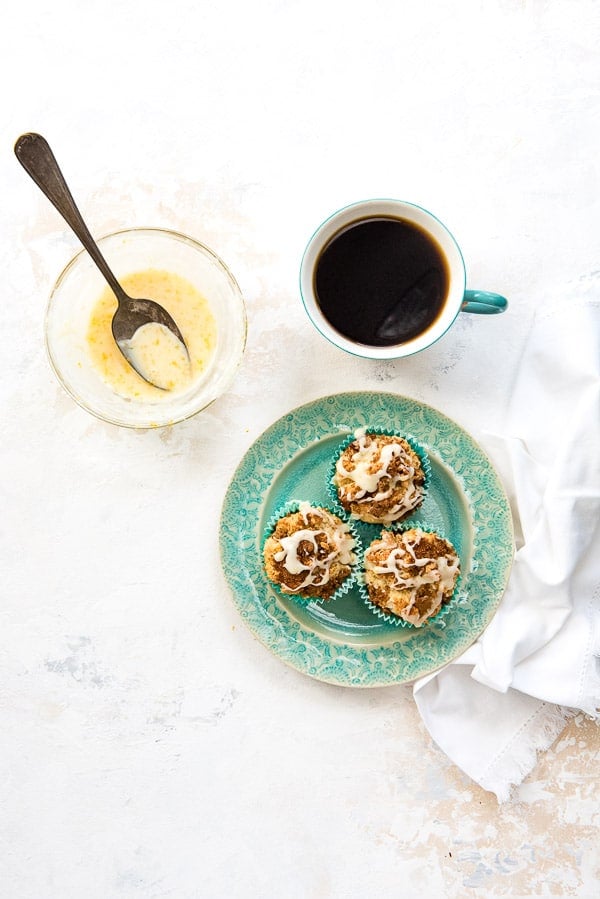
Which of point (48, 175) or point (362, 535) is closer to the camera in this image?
point (48, 175)

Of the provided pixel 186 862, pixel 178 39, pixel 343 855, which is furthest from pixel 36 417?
pixel 343 855

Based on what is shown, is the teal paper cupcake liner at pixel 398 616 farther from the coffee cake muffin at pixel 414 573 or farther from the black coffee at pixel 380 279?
the black coffee at pixel 380 279

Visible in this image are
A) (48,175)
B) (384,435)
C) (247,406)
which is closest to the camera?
(48,175)

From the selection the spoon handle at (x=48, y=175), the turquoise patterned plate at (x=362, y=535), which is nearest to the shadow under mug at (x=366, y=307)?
the turquoise patterned plate at (x=362, y=535)

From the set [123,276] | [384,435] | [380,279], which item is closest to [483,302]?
[380,279]

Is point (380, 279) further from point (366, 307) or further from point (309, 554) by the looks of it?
point (309, 554)

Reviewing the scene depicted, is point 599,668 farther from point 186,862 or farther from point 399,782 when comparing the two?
point 186,862
